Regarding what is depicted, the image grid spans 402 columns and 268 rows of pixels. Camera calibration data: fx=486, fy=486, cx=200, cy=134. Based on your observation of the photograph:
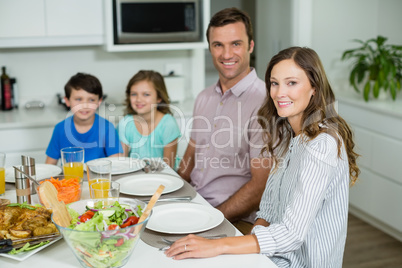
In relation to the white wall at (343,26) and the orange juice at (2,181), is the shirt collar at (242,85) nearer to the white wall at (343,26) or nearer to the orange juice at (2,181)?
the orange juice at (2,181)

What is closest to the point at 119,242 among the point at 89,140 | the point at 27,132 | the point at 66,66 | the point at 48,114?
the point at 89,140

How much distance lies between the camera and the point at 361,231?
3.38 metres

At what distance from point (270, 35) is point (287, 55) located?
2.98 m

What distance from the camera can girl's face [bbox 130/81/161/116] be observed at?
2.80m

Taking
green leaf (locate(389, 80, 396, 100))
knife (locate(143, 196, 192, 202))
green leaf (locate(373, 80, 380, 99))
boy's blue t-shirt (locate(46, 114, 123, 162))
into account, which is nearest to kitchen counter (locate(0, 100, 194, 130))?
boy's blue t-shirt (locate(46, 114, 123, 162))

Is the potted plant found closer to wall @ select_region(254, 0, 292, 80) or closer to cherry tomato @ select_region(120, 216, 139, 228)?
wall @ select_region(254, 0, 292, 80)

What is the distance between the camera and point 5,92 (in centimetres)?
346

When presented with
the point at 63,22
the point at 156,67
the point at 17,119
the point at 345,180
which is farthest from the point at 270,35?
the point at 345,180

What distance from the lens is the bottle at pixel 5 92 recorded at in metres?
3.46

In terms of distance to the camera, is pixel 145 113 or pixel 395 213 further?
pixel 395 213

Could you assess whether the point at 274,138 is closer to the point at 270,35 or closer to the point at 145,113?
the point at 145,113

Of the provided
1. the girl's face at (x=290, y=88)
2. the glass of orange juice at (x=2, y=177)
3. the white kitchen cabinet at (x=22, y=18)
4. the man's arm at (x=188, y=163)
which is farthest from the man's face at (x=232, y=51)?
the white kitchen cabinet at (x=22, y=18)

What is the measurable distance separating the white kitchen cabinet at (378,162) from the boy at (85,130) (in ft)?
5.18

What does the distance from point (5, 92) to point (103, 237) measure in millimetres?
2645
